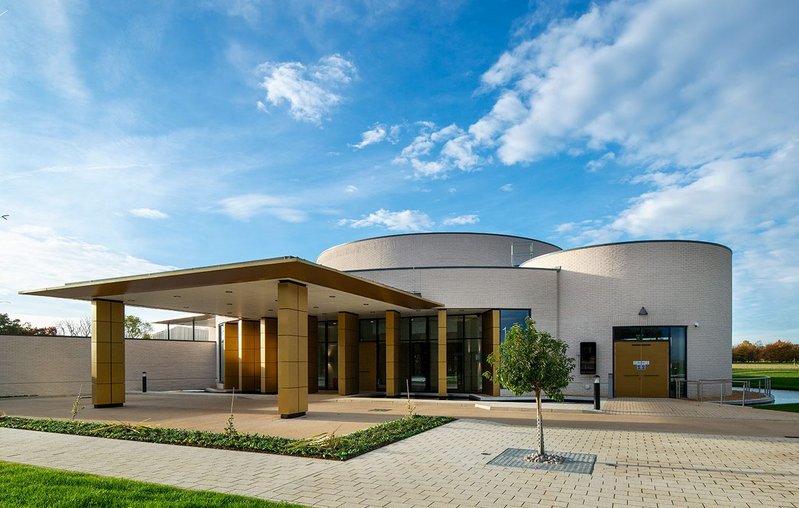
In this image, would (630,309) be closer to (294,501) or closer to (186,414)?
(186,414)

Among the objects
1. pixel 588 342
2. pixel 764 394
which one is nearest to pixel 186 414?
pixel 588 342

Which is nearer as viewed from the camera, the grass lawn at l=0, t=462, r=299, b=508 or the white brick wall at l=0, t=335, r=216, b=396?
the grass lawn at l=0, t=462, r=299, b=508

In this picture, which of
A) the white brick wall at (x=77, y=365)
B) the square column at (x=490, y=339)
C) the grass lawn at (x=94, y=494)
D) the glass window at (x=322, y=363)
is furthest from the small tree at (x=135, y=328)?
the grass lawn at (x=94, y=494)

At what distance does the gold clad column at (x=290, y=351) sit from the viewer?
15.8 metres

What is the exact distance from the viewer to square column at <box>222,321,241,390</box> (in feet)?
103

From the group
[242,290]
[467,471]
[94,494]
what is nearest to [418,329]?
[242,290]

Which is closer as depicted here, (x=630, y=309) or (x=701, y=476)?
(x=701, y=476)

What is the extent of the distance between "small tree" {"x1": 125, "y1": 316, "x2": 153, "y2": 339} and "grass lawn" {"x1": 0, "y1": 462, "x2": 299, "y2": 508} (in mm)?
58477

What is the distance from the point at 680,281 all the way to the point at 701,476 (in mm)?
16079

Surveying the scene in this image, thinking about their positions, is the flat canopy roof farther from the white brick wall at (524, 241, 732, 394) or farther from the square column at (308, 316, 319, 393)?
the white brick wall at (524, 241, 732, 394)

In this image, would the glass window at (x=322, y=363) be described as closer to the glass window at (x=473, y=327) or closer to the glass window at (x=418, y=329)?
the glass window at (x=418, y=329)

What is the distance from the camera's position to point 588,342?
79.2ft

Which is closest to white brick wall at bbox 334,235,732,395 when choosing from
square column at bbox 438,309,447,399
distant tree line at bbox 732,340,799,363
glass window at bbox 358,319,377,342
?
square column at bbox 438,309,447,399

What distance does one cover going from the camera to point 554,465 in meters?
9.78
